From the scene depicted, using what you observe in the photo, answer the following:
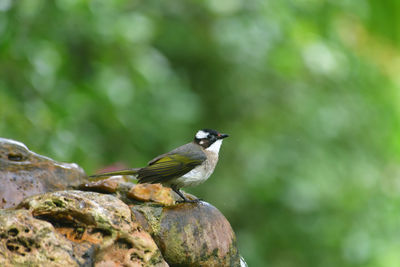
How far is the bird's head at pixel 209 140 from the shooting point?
16.5 ft

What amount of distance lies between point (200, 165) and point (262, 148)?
458 centimetres

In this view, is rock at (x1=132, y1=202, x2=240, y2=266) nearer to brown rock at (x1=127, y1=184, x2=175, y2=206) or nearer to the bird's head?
brown rock at (x1=127, y1=184, x2=175, y2=206)

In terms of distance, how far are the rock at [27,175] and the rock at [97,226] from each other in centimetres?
57

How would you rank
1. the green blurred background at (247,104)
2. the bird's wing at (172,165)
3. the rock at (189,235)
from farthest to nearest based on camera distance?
1. the green blurred background at (247,104)
2. the bird's wing at (172,165)
3. the rock at (189,235)

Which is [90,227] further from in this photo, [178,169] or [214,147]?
[214,147]

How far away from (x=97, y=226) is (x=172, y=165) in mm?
1420

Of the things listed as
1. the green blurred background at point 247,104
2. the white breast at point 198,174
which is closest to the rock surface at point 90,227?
the white breast at point 198,174

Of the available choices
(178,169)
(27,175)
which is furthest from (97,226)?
(178,169)

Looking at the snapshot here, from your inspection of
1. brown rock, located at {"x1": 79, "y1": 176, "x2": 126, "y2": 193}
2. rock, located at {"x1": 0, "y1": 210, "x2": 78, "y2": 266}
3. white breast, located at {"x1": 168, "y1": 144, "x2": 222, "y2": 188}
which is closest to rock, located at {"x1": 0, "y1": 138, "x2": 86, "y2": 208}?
brown rock, located at {"x1": 79, "y1": 176, "x2": 126, "y2": 193}

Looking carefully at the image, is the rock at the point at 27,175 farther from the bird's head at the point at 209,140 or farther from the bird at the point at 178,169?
the bird's head at the point at 209,140

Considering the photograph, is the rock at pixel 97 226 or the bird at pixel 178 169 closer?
the rock at pixel 97 226

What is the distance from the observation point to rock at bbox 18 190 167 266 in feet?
10.1

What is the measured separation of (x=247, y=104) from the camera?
9688 mm

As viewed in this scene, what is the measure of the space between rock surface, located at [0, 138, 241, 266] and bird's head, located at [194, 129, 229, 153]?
976 millimetres
